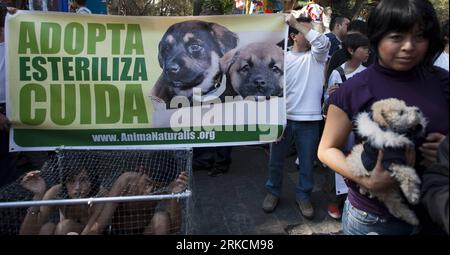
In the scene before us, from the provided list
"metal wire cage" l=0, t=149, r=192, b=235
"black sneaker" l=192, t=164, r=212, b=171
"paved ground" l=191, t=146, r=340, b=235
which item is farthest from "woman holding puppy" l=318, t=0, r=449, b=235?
"black sneaker" l=192, t=164, r=212, b=171

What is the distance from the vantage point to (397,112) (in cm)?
135

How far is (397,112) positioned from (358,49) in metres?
2.46

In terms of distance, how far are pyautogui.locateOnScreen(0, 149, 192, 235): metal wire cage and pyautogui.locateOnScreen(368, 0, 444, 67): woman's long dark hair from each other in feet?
4.17

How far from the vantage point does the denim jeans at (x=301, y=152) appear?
370cm

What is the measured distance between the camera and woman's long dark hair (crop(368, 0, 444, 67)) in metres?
1.42

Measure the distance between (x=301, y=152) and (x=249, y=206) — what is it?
0.77m

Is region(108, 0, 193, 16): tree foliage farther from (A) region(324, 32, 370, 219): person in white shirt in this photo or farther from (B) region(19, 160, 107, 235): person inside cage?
(B) region(19, 160, 107, 235): person inside cage

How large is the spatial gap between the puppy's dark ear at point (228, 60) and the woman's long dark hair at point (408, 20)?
6.82 feet
